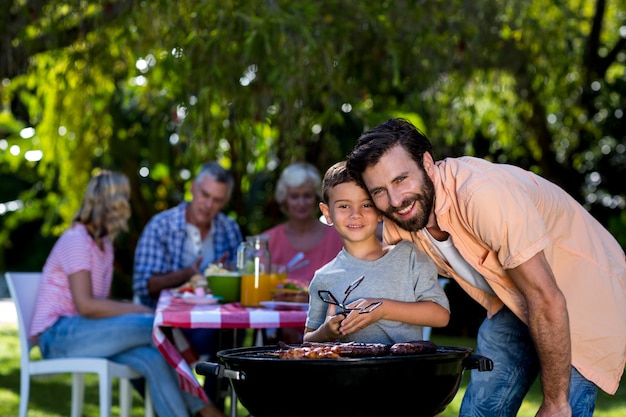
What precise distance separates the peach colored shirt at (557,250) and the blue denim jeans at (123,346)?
2.12 meters

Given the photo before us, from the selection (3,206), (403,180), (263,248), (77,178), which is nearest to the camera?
(403,180)

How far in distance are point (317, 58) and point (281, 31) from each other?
0.35 m

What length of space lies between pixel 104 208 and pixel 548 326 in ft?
9.50

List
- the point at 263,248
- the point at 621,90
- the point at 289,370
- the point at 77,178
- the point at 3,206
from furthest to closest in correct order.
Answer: the point at 3,206
the point at 621,90
the point at 77,178
the point at 263,248
the point at 289,370

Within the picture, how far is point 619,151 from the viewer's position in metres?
11.4

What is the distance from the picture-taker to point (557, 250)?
2873mm

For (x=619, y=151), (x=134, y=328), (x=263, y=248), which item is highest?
(x=619, y=151)

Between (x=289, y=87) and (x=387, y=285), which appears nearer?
(x=387, y=285)

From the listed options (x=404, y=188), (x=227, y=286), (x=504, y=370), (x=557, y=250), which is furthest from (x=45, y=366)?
(x=557, y=250)

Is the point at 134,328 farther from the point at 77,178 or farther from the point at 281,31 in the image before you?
the point at 77,178

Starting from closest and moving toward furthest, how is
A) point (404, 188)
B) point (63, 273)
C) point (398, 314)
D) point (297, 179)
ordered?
point (404, 188) < point (398, 314) < point (63, 273) < point (297, 179)

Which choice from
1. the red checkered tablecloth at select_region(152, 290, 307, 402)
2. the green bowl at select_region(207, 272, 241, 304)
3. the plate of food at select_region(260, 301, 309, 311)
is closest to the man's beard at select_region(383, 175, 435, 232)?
the red checkered tablecloth at select_region(152, 290, 307, 402)

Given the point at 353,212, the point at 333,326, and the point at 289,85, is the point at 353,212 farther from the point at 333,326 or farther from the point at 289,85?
the point at 289,85

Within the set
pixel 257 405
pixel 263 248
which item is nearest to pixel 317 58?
pixel 263 248
